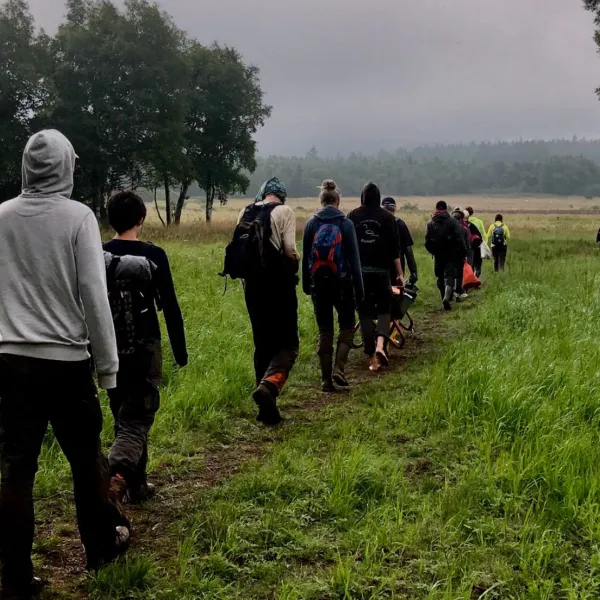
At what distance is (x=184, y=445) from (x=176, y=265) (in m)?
9.26

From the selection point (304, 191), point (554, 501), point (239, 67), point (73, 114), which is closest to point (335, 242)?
point (554, 501)

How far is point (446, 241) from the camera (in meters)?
11.0

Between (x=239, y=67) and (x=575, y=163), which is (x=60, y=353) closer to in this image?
(x=239, y=67)

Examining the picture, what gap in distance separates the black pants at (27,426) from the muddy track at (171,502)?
32 cm

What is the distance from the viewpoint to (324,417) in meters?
5.55

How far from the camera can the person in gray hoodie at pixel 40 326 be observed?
2719 millimetres

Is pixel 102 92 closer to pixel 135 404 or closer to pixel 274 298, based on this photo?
pixel 274 298

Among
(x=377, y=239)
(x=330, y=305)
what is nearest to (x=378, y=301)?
(x=377, y=239)

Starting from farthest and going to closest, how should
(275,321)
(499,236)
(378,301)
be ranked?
(499,236) → (378,301) → (275,321)

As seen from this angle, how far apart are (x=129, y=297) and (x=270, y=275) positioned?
199 centimetres

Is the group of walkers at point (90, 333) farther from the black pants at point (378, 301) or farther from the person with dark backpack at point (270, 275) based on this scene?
the black pants at point (378, 301)

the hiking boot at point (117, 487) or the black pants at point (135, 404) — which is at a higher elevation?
the black pants at point (135, 404)

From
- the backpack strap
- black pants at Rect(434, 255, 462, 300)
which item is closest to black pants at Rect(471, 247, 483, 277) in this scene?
black pants at Rect(434, 255, 462, 300)

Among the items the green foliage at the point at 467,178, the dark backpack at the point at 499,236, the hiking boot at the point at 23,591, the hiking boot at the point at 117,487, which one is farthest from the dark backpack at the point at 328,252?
the green foliage at the point at 467,178
